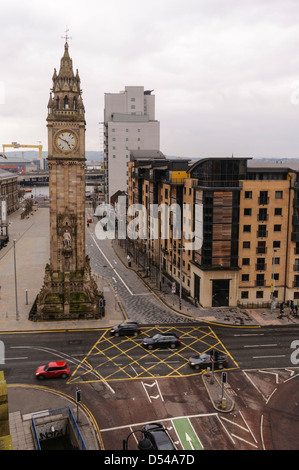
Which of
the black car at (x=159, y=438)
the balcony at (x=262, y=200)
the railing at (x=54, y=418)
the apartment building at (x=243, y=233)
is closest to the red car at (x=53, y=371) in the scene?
the railing at (x=54, y=418)

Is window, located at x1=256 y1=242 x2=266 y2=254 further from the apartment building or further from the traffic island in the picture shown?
the traffic island

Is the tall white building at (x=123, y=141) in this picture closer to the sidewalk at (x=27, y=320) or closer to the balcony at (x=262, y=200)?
the sidewalk at (x=27, y=320)

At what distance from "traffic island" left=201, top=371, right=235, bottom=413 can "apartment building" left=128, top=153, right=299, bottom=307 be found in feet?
66.3

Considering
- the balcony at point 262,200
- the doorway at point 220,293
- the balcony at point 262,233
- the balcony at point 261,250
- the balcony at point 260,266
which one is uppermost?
the balcony at point 262,200

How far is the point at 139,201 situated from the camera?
322 ft

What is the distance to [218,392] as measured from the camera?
38.4 meters

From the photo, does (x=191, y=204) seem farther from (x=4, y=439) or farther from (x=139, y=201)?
(x=4, y=439)

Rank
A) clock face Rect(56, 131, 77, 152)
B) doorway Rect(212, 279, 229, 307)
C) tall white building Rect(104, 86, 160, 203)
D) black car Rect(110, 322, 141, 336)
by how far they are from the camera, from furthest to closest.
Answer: tall white building Rect(104, 86, 160, 203) < doorway Rect(212, 279, 229, 307) < clock face Rect(56, 131, 77, 152) < black car Rect(110, 322, 141, 336)

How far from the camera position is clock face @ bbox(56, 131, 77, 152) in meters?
57.0

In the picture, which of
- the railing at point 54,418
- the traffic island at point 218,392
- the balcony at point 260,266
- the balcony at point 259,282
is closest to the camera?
the railing at point 54,418

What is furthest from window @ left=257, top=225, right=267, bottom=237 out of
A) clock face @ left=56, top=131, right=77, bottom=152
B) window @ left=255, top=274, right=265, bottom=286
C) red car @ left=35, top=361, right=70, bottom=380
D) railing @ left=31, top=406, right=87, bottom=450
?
railing @ left=31, top=406, right=87, bottom=450

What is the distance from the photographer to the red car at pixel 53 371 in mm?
40375

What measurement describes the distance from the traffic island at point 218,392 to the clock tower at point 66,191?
2086 centimetres
